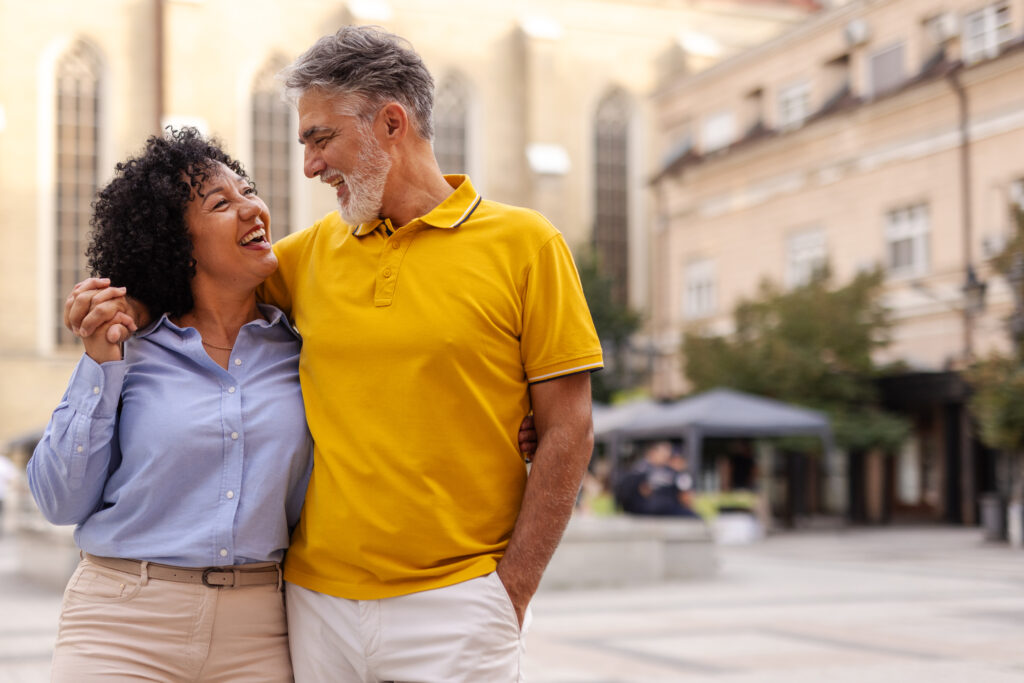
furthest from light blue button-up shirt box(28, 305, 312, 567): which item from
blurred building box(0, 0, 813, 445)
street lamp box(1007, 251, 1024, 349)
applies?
blurred building box(0, 0, 813, 445)

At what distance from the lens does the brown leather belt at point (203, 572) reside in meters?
2.91

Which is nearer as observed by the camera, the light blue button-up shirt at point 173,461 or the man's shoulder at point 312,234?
the light blue button-up shirt at point 173,461

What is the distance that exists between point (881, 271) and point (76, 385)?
25.2 metres

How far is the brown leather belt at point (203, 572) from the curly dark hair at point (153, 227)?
0.58m

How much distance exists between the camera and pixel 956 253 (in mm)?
26594

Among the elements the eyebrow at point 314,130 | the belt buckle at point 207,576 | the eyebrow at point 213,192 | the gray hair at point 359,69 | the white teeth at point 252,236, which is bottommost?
the belt buckle at point 207,576

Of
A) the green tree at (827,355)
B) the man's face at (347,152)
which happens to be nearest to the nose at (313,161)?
the man's face at (347,152)

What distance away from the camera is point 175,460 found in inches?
114

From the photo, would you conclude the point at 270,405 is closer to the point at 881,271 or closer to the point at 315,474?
the point at 315,474

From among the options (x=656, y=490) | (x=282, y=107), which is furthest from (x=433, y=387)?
(x=282, y=107)

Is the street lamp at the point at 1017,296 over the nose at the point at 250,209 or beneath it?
over

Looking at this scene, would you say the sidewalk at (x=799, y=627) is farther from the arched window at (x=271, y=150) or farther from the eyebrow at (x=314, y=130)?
the arched window at (x=271, y=150)

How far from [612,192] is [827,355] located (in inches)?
667

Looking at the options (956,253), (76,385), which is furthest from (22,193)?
(76,385)
